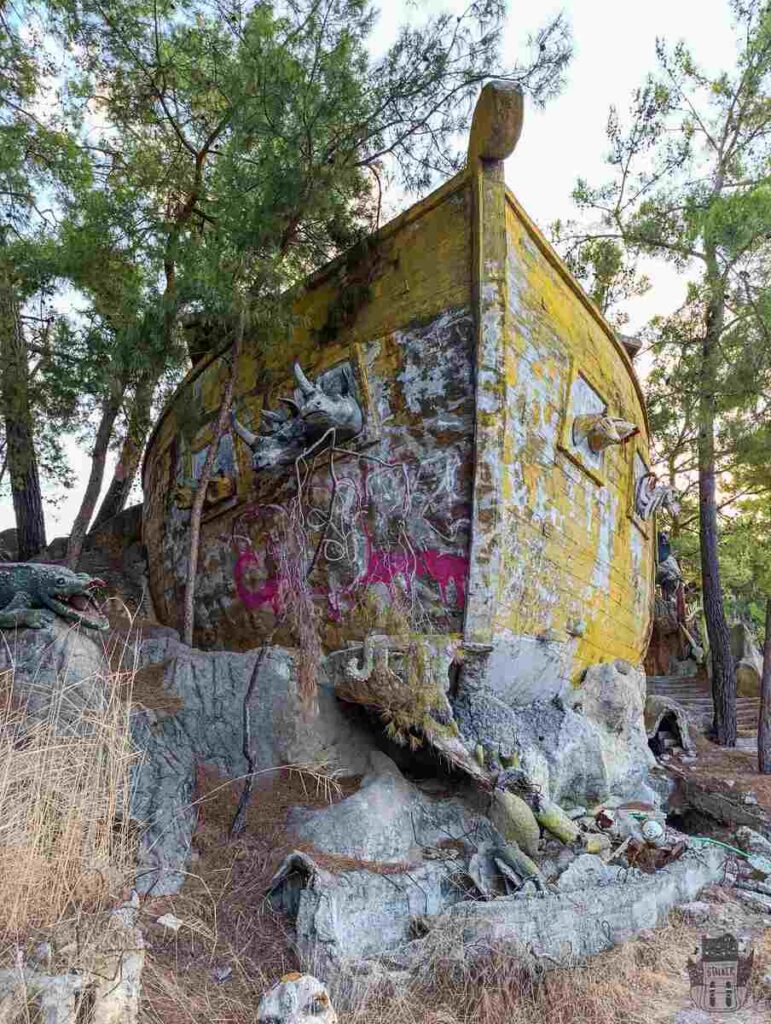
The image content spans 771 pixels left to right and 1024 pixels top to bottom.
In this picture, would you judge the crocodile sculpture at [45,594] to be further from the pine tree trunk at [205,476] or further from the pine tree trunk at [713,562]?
the pine tree trunk at [713,562]

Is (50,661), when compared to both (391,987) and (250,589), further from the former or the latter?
(391,987)

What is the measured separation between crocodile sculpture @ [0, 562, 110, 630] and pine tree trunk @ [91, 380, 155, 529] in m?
3.74

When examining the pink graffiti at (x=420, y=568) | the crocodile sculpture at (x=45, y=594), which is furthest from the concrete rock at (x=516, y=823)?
the crocodile sculpture at (x=45, y=594)

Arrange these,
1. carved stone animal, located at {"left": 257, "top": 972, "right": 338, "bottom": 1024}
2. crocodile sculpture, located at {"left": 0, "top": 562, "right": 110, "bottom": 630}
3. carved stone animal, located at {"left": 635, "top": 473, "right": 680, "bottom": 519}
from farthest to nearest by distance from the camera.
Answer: carved stone animal, located at {"left": 635, "top": 473, "right": 680, "bottom": 519} → crocodile sculpture, located at {"left": 0, "top": 562, "right": 110, "bottom": 630} → carved stone animal, located at {"left": 257, "top": 972, "right": 338, "bottom": 1024}

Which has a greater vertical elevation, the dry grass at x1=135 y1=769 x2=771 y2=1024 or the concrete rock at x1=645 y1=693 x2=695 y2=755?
the concrete rock at x1=645 y1=693 x2=695 y2=755

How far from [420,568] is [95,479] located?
4202 millimetres

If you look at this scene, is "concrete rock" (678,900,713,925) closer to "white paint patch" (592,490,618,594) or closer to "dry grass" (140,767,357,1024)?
"dry grass" (140,767,357,1024)

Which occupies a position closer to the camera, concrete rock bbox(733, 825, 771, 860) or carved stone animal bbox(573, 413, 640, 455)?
concrete rock bbox(733, 825, 771, 860)

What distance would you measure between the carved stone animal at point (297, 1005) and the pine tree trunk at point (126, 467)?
22.1ft

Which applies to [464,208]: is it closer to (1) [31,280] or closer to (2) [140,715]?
(2) [140,715]

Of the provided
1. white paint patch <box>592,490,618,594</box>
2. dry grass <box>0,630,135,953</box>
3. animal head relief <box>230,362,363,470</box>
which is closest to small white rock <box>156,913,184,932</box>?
dry grass <box>0,630,135,953</box>

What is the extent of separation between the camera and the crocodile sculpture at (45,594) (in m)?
4.82

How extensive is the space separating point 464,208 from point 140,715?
4.55 meters

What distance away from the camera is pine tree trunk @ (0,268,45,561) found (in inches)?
325
